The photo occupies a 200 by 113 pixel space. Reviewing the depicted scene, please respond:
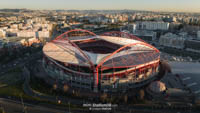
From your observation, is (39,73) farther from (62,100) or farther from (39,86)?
(62,100)

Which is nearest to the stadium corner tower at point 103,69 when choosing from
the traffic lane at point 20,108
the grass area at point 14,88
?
the grass area at point 14,88

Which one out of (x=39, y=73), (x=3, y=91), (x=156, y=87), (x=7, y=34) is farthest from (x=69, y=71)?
(x=7, y=34)

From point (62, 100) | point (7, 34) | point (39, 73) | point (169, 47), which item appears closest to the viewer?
point (62, 100)

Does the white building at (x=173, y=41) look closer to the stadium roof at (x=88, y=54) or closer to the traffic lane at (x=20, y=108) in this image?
the stadium roof at (x=88, y=54)

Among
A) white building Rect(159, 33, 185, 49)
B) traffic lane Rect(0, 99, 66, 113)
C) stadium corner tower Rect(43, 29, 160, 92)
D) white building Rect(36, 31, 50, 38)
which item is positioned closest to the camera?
traffic lane Rect(0, 99, 66, 113)

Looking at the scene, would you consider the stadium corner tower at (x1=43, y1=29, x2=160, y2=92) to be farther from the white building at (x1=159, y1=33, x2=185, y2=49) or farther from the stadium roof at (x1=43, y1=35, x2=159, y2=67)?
the white building at (x1=159, y1=33, x2=185, y2=49)

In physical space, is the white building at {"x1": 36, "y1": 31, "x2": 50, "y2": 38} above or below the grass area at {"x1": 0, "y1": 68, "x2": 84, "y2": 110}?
above

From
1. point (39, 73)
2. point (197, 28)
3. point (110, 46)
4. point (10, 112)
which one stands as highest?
point (197, 28)

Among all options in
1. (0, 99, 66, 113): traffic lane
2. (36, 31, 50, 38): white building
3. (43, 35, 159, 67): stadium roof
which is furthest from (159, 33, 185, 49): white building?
(36, 31, 50, 38): white building

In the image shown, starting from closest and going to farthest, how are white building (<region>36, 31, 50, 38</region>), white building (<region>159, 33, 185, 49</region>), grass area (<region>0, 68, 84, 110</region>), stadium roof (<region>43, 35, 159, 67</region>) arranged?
grass area (<region>0, 68, 84, 110</region>) < stadium roof (<region>43, 35, 159, 67</region>) < white building (<region>159, 33, 185, 49</region>) < white building (<region>36, 31, 50, 38</region>)

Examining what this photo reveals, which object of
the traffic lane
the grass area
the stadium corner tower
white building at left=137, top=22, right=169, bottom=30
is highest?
white building at left=137, top=22, right=169, bottom=30

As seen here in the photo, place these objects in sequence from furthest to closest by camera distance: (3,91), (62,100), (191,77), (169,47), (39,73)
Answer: (169,47)
(39,73)
(191,77)
(3,91)
(62,100)
